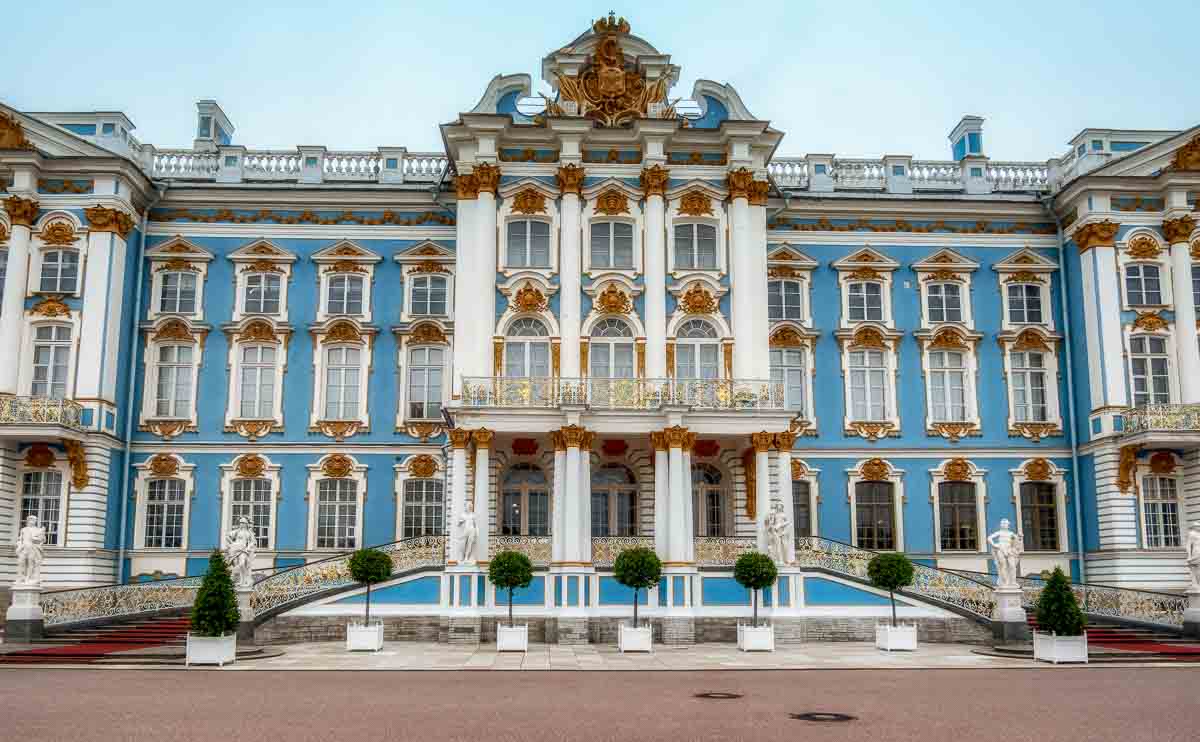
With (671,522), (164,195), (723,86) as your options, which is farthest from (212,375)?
(723,86)

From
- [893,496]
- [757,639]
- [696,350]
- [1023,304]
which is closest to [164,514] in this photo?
[696,350]

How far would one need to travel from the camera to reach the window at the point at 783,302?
3275 cm

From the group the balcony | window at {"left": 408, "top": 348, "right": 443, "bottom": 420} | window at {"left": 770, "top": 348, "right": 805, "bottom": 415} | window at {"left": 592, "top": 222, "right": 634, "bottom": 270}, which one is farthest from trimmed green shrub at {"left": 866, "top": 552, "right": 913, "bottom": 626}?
the balcony

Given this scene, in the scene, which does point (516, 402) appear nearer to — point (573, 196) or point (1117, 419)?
Result: point (573, 196)

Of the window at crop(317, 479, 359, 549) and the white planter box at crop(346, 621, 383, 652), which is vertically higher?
the window at crop(317, 479, 359, 549)

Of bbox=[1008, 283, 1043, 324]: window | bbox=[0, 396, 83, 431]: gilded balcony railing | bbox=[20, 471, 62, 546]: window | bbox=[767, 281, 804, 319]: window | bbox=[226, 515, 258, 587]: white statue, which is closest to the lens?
bbox=[226, 515, 258, 587]: white statue

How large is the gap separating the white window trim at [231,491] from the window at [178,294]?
4.64 m

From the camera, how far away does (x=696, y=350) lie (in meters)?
29.6

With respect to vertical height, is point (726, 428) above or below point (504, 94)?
below

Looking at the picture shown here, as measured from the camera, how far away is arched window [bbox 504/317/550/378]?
2928 centimetres

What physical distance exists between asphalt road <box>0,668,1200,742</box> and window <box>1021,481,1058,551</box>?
39.5ft

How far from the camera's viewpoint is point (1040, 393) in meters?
32.6

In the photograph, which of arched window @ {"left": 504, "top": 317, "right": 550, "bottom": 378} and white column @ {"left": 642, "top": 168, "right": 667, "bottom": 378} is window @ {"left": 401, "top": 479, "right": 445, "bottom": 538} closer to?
arched window @ {"left": 504, "top": 317, "right": 550, "bottom": 378}

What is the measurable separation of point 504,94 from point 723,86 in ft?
19.5
